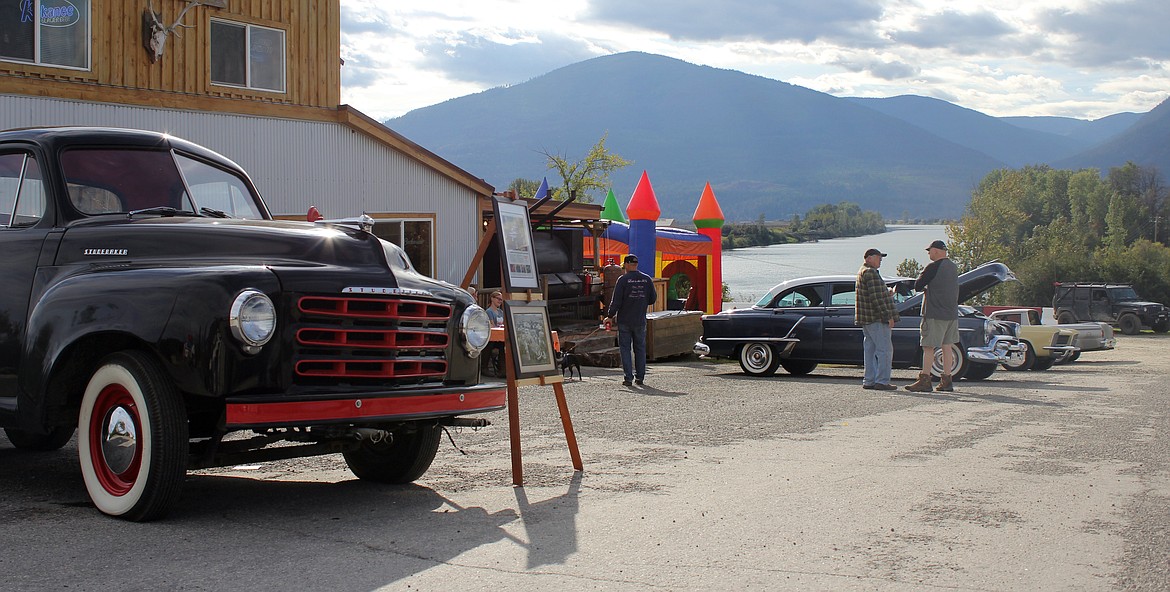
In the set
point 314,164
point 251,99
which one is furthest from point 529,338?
point 314,164

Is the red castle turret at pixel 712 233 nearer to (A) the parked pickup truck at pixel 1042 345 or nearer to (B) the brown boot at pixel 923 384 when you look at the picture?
(A) the parked pickup truck at pixel 1042 345

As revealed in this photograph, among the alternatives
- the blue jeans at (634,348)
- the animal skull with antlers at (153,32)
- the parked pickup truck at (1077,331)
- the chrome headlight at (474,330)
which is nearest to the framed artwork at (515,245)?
the chrome headlight at (474,330)

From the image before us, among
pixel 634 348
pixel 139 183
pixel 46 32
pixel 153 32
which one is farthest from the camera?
pixel 153 32

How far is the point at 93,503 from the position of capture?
6.18 m

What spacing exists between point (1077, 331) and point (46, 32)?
60.7 feet

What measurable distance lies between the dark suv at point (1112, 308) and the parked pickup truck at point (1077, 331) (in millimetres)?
21015

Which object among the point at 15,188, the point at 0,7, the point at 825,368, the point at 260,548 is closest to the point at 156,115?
the point at 0,7

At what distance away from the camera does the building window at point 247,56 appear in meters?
17.6

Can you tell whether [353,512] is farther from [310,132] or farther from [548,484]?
[310,132]

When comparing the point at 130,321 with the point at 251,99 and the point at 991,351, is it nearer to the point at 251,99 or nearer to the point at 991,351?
the point at 251,99

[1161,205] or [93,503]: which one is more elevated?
[1161,205]

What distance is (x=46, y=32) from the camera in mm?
15414

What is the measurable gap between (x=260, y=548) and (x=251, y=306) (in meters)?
1.17

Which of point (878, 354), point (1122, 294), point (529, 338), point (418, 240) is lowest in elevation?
point (878, 354)
